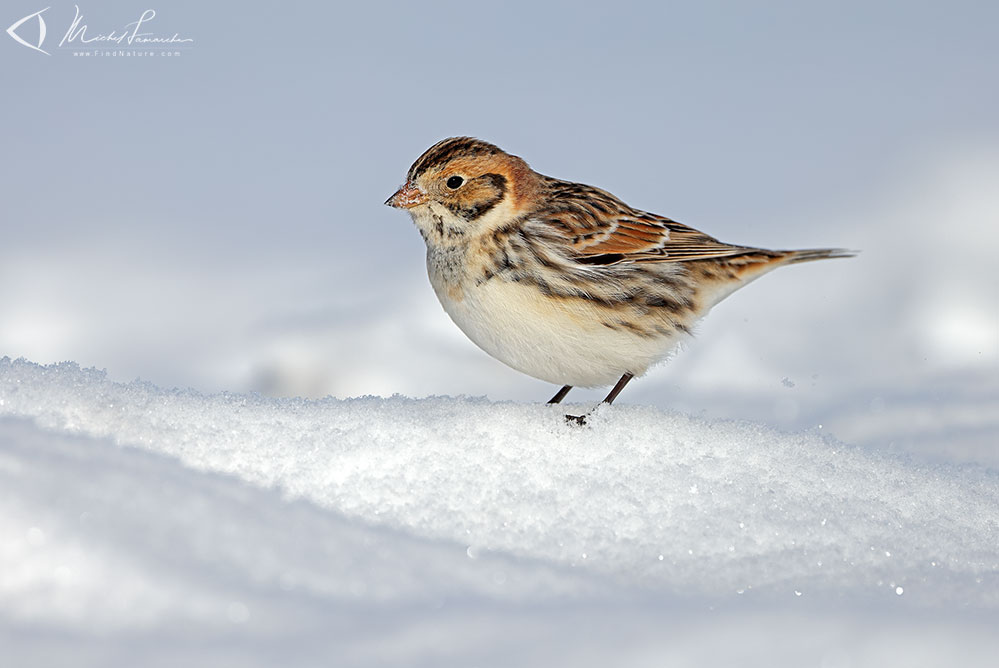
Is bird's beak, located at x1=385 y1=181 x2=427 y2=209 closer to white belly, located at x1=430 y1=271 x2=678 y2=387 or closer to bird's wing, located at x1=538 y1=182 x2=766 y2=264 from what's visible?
white belly, located at x1=430 y1=271 x2=678 y2=387

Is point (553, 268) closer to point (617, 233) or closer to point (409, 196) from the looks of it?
point (617, 233)

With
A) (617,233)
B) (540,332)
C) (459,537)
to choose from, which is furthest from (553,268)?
(459,537)

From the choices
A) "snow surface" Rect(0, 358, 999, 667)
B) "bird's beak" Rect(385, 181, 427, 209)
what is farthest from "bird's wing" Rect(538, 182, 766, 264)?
"snow surface" Rect(0, 358, 999, 667)

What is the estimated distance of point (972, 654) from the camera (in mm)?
3105

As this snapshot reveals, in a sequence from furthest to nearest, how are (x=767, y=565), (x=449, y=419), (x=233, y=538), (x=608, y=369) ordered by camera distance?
(x=608, y=369) → (x=449, y=419) → (x=767, y=565) → (x=233, y=538)

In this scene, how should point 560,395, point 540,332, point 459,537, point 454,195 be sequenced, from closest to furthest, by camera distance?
point 459,537 → point 540,332 → point 454,195 → point 560,395

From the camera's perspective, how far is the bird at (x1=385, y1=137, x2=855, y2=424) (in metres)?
5.04

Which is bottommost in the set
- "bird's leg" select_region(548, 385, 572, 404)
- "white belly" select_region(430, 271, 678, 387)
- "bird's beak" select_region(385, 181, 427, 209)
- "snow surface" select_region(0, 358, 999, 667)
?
"snow surface" select_region(0, 358, 999, 667)

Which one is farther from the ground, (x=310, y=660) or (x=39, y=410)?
(x=39, y=410)

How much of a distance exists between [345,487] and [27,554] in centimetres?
123

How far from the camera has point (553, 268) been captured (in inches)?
202

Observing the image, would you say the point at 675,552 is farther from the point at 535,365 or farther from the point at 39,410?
the point at 39,410

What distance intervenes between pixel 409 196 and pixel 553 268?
0.76 meters

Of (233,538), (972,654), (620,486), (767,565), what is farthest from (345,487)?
(972,654)
